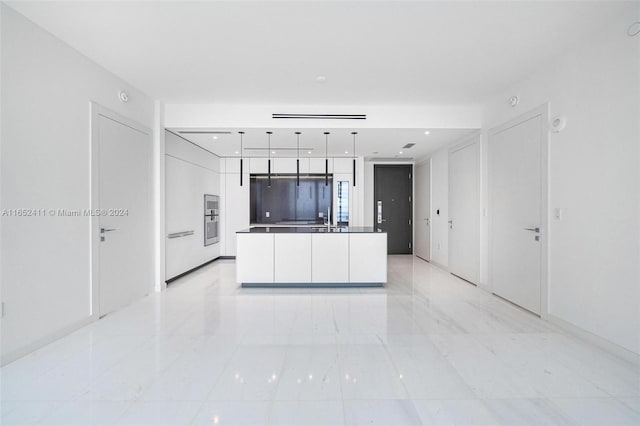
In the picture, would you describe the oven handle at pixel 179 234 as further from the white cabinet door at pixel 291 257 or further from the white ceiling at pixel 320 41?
the white ceiling at pixel 320 41

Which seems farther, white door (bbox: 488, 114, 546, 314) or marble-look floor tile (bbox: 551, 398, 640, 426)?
white door (bbox: 488, 114, 546, 314)

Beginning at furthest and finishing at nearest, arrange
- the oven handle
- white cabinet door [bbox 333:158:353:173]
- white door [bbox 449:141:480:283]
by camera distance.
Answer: white cabinet door [bbox 333:158:353:173] → the oven handle → white door [bbox 449:141:480:283]

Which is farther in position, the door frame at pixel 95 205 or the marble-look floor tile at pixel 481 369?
the door frame at pixel 95 205

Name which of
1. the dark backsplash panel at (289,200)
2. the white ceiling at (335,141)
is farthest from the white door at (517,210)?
the dark backsplash panel at (289,200)

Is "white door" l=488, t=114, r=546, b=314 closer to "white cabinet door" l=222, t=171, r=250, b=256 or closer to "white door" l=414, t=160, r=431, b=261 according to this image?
"white door" l=414, t=160, r=431, b=261

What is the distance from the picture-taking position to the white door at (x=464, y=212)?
4906 mm

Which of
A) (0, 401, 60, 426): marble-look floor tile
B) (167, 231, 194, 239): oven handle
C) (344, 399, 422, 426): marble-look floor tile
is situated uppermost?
(167, 231, 194, 239): oven handle

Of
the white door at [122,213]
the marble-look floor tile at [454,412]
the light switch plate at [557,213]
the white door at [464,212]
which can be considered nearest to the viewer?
the marble-look floor tile at [454,412]

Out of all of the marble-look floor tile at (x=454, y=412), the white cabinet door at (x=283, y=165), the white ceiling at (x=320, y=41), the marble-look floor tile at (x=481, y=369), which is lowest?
the marble-look floor tile at (x=454, y=412)

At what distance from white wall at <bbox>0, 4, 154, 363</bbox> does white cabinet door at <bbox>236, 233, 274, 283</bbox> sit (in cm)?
192

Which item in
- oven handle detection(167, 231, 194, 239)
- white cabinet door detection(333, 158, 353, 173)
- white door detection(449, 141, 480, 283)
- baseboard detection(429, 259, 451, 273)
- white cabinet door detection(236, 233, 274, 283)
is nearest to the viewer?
white cabinet door detection(236, 233, 274, 283)

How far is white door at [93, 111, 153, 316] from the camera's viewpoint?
3475 mm

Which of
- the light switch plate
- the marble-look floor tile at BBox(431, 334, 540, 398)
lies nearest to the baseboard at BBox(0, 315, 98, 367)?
the marble-look floor tile at BBox(431, 334, 540, 398)

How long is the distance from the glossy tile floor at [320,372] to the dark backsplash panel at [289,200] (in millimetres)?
3901
